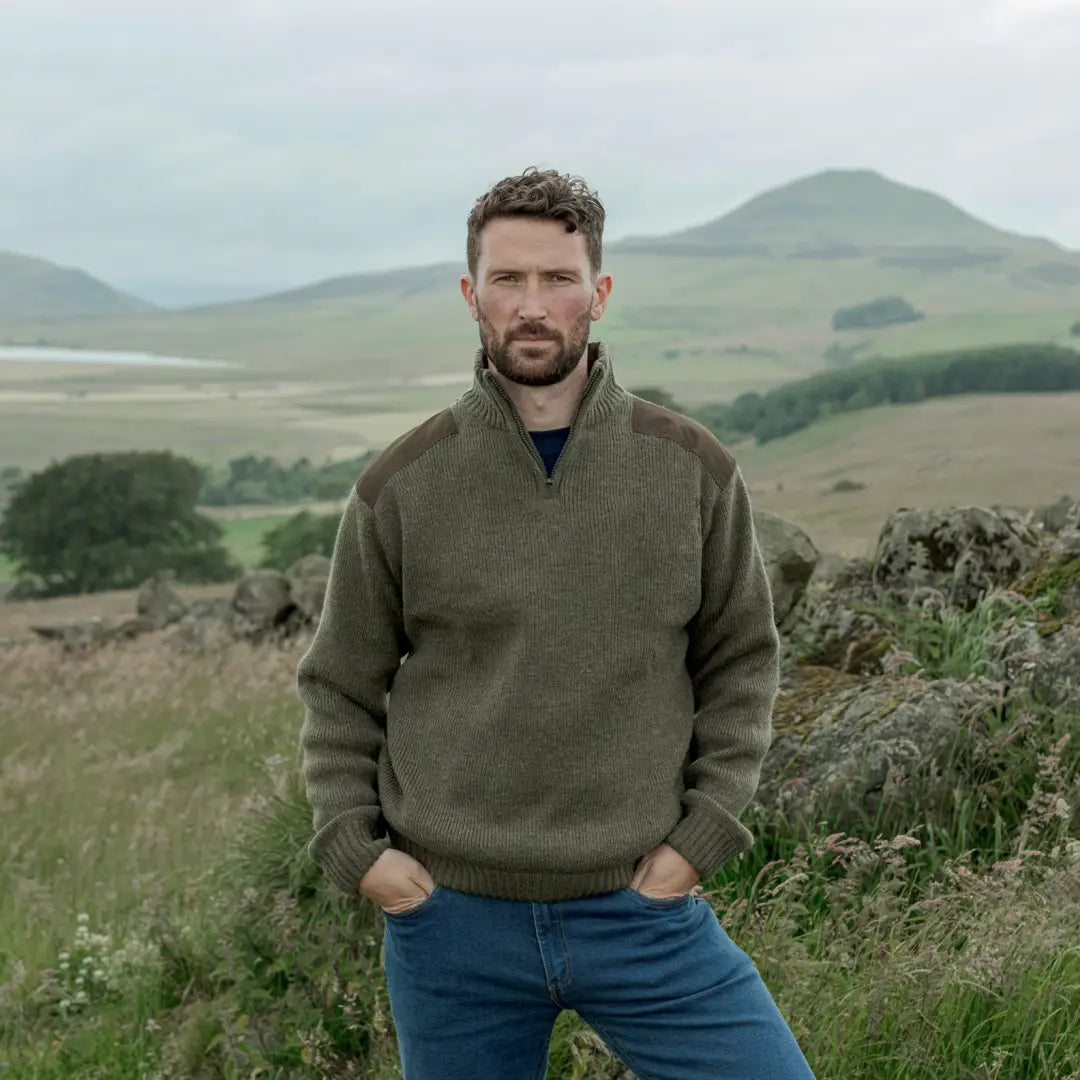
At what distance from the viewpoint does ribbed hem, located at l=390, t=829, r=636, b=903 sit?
105 inches

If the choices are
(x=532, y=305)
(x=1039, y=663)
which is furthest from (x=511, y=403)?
(x=1039, y=663)

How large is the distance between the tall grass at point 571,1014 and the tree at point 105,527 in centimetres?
3427

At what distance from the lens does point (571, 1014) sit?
13.0ft

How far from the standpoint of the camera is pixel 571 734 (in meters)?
2.66

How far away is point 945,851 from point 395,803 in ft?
8.15

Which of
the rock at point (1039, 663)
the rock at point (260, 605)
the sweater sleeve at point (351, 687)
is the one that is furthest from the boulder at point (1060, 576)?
the rock at point (260, 605)

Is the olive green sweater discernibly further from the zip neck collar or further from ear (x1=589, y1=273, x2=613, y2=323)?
ear (x1=589, y1=273, x2=613, y2=323)

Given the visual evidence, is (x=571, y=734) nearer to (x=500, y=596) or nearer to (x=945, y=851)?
(x=500, y=596)

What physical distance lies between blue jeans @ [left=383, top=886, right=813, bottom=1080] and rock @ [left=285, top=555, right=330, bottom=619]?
10998 millimetres

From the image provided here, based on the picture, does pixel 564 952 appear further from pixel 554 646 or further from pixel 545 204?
pixel 545 204

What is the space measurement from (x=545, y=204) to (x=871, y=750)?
107 inches

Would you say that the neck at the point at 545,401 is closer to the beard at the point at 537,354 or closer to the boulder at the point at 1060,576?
the beard at the point at 537,354

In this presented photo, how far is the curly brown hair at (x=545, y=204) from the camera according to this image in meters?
2.69

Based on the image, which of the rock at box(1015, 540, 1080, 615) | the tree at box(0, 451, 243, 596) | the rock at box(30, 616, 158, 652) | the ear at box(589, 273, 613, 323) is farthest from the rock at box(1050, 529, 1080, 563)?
the tree at box(0, 451, 243, 596)
